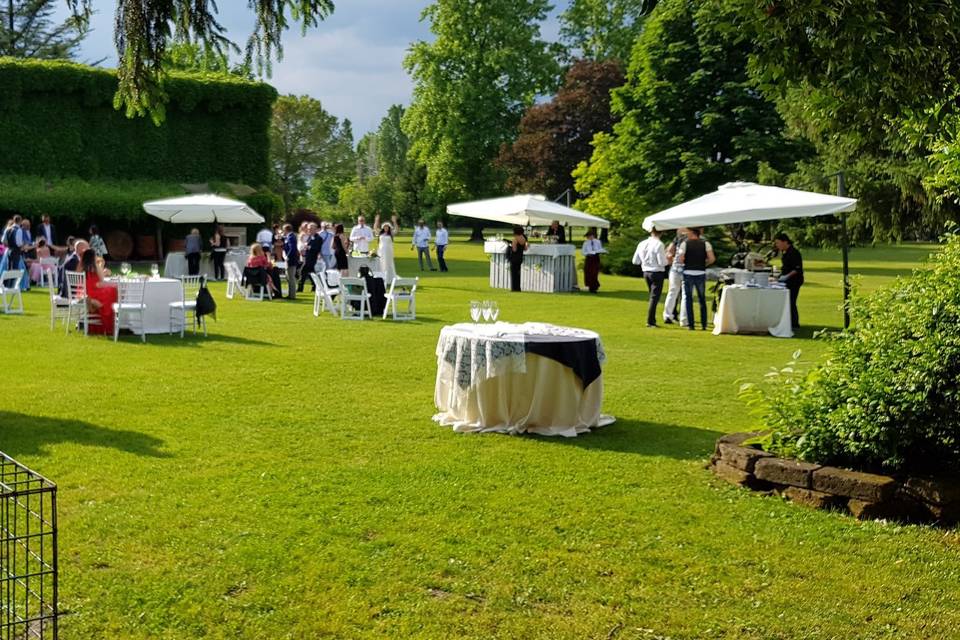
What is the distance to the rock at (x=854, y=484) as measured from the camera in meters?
6.58

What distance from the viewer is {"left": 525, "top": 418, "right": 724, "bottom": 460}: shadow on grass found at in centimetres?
855

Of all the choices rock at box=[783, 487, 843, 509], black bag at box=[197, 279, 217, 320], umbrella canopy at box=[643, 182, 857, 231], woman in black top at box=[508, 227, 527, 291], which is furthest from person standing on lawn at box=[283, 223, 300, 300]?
rock at box=[783, 487, 843, 509]

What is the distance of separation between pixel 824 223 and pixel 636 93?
29.0 ft

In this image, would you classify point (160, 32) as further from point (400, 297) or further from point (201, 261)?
point (201, 261)

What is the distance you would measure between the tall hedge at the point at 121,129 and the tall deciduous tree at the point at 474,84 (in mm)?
22419

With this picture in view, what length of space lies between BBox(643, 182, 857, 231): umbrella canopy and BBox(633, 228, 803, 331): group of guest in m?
0.34

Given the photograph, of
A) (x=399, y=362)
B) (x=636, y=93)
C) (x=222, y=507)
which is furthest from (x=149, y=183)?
(x=222, y=507)

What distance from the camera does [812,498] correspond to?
6.86 m

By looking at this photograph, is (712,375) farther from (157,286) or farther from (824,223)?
(824,223)

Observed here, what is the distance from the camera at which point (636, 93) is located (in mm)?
40281

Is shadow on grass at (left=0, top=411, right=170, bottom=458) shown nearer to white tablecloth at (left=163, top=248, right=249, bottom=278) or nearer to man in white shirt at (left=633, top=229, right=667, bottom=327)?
man in white shirt at (left=633, top=229, right=667, bottom=327)

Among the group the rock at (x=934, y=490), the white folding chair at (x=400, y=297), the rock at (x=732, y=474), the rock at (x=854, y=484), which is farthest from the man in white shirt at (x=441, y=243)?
the rock at (x=934, y=490)

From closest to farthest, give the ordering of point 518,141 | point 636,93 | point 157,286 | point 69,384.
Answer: point 69,384 < point 157,286 < point 636,93 < point 518,141

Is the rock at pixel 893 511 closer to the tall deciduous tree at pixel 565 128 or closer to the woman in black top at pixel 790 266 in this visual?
the woman in black top at pixel 790 266
